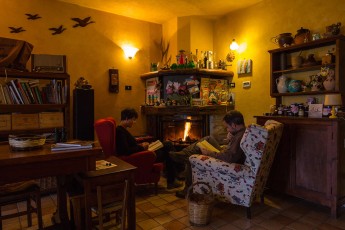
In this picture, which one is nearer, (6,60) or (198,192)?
(198,192)

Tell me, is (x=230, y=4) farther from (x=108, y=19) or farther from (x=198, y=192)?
(x=198, y=192)

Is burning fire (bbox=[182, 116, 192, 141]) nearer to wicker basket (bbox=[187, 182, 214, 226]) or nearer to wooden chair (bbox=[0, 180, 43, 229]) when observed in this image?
wicker basket (bbox=[187, 182, 214, 226])

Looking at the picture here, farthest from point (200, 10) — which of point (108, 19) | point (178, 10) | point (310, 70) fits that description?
point (310, 70)

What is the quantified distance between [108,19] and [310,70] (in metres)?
3.38

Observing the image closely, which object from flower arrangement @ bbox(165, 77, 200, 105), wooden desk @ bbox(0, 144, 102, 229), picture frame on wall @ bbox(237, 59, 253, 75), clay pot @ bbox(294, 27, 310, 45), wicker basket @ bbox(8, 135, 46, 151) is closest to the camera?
wooden desk @ bbox(0, 144, 102, 229)

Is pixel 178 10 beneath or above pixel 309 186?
above

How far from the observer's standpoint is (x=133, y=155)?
3061mm

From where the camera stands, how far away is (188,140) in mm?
4293

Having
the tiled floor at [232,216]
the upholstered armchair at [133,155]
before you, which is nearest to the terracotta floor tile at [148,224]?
the tiled floor at [232,216]

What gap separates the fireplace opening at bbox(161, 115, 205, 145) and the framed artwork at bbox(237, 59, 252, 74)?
1.04m

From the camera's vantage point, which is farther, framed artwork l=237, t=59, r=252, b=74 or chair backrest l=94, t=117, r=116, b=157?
framed artwork l=237, t=59, r=252, b=74

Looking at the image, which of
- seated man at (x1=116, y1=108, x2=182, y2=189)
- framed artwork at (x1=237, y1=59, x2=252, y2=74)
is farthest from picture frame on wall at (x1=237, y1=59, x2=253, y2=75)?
seated man at (x1=116, y1=108, x2=182, y2=189)

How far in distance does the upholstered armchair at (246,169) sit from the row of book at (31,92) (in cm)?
215

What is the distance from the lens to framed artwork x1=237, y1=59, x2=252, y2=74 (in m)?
4.11
